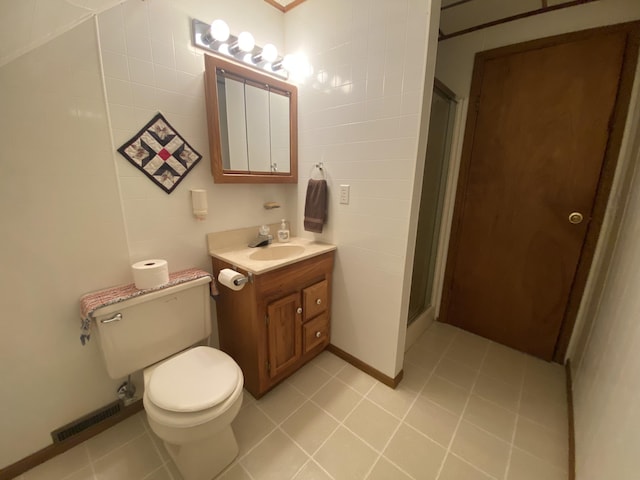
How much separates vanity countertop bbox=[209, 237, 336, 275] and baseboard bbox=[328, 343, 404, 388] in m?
0.75

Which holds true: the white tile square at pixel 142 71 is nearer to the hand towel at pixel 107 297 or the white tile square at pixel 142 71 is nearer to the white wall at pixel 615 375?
the hand towel at pixel 107 297

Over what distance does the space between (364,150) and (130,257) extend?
1.30 metres

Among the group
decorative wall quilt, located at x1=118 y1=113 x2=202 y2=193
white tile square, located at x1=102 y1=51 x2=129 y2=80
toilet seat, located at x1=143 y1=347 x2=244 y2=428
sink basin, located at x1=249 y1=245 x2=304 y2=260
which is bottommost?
toilet seat, located at x1=143 y1=347 x2=244 y2=428

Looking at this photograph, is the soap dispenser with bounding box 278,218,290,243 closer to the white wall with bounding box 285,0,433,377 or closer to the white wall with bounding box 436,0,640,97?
the white wall with bounding box 285,0,433,377

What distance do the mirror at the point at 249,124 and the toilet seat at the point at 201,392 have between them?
2.97 feet

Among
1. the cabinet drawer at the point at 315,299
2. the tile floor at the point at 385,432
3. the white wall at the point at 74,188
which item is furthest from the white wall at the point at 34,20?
the tile floor at the point at 385,432

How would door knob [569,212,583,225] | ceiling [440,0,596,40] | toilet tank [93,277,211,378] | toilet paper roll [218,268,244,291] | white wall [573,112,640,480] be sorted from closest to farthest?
white wall [573,112,640,480] → toilet tank [93,277,211,378] → toilet paper roll [218,268,244,291] → ceiling [440,0,596,40] → door knob [569,212,583,225]

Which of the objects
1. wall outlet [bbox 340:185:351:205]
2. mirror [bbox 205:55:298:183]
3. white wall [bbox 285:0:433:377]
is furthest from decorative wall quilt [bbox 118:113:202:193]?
wall outlet [bbox 340:185:351:205]

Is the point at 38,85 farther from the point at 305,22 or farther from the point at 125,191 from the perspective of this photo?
the point at 305,22

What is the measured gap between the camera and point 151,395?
0.99 m

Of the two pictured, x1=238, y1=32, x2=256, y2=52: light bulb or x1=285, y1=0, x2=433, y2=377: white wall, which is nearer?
x1=285, y1=0, x2=433, y2=377: white wall

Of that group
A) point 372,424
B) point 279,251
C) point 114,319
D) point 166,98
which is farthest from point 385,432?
point 166,98

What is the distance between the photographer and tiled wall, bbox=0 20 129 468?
0.94m

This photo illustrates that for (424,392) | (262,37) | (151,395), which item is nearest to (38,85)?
(262,37)
